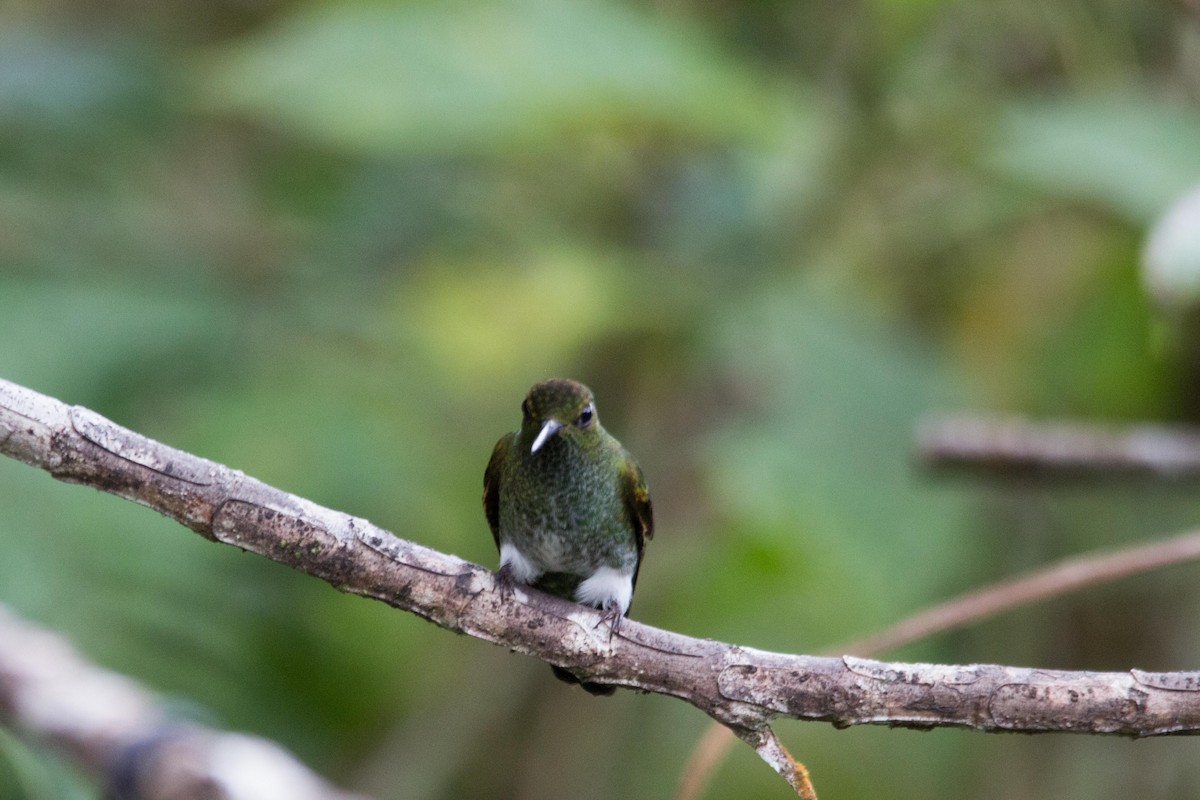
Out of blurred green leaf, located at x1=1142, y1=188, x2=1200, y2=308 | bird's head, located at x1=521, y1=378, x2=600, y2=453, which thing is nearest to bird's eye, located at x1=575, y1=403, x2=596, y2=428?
bird's head, located at x1=521, y1=378, x2=600, y2=453

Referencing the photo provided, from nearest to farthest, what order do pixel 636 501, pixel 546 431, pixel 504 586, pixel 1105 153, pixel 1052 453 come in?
pixel 504 586
pixel 546 431
pixel 1052 453
pixel 636 501
pixel 1105 153

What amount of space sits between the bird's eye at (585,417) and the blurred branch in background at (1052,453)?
2.53 ft

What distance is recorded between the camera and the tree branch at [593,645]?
1732 millimetres

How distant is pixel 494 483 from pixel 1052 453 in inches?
50.6

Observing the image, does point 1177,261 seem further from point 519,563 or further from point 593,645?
point 519,563

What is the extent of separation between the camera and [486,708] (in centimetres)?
449

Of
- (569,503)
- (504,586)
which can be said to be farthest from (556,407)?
(504,586)

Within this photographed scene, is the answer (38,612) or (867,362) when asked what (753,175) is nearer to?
(867,362)

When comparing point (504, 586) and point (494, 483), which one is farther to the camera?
point (494, 483)

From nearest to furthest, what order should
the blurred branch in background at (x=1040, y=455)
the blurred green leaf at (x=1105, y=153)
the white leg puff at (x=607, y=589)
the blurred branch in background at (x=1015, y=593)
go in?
the blurred branch in background at (x=1015, y=593) < the blurred branch in background at (x=1040, y=455) < the white leg puff at (x=607, y=589) < the blurred green leaf at (x=1105, y=153)

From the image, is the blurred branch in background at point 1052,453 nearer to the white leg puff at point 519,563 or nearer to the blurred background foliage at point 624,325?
the blurred background foliage at point 624,325

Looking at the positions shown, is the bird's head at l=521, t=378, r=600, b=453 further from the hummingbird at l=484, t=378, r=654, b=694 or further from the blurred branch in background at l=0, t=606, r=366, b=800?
the blurred branch in background at l=0, t=606, r=366, b=800

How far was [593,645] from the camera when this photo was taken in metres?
1.96

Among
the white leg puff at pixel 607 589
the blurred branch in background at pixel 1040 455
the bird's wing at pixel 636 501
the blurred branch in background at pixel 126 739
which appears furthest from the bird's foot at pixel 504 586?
the bird's wing at pixel 636 501
